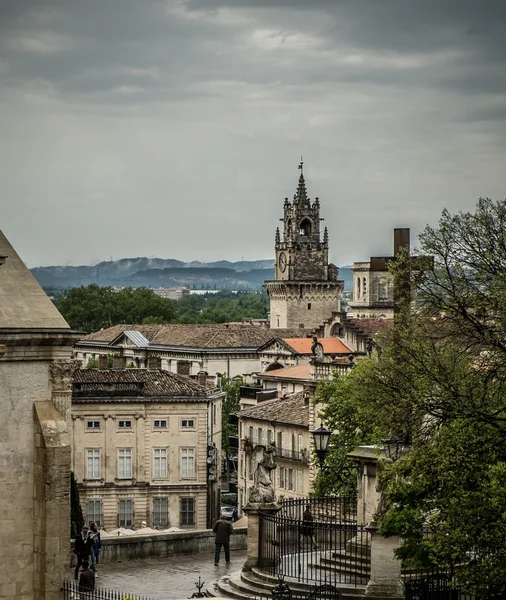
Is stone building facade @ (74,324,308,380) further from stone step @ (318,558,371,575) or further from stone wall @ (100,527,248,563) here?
stone step @ (318,558,371,575)

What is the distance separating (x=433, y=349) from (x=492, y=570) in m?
5.58

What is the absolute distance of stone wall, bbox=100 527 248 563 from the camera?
41719mm

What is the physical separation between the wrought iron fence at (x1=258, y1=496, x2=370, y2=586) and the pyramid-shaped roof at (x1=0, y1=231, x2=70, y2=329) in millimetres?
7958

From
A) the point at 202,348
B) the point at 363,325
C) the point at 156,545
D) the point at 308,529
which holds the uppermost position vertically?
the point at 363,325

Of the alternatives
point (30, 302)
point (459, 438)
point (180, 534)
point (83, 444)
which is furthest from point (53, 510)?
point (83, 444)

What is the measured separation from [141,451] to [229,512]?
46.4ft

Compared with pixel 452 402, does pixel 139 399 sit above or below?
above

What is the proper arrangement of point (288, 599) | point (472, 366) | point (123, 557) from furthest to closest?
point (123, 557) → point (472, 366) → point (288, 599)

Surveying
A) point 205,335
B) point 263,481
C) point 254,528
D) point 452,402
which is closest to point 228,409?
point 205,335

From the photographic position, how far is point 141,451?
8238cm

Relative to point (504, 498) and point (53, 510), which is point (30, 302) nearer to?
point (53, 510)

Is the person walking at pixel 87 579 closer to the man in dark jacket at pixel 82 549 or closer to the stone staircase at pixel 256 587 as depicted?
the stone staircase at pixel 256 587

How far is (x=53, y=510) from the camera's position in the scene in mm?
30141

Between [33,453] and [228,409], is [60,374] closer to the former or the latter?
[33,453]
